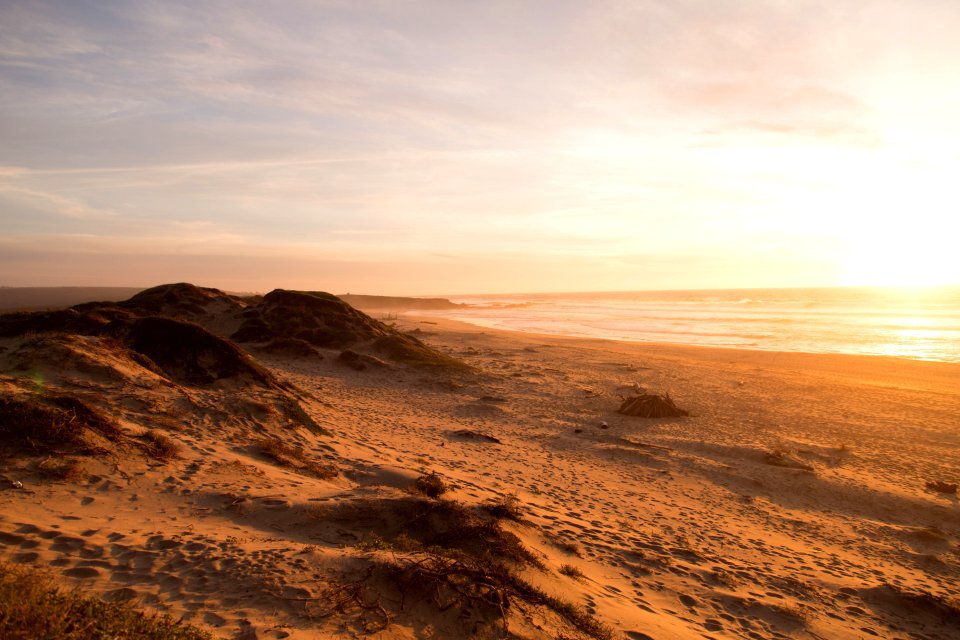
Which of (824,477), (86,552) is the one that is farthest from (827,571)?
(86,552)

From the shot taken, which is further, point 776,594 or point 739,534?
point 739,534

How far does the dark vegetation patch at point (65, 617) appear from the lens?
10.2 ft

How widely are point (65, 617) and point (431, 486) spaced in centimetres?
525

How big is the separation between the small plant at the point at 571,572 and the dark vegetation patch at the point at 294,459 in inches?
162

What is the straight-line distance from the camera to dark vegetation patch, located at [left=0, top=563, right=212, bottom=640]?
122 inches

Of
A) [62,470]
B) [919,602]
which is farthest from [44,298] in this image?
[919,602]

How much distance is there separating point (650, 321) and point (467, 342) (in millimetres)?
27219

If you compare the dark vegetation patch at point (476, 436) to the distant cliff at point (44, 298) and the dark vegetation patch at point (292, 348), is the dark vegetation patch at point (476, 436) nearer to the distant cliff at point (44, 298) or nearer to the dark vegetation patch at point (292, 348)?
the dark vegetation patch at point (292, 348)

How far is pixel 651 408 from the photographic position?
16.2m

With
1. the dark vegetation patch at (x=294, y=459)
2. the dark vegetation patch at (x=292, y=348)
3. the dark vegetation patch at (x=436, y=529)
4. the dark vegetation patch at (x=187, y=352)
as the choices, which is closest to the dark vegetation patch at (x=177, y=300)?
the dark vegetation patch at (x=292, y=348)

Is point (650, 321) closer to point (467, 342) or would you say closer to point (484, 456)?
point (467, 342)

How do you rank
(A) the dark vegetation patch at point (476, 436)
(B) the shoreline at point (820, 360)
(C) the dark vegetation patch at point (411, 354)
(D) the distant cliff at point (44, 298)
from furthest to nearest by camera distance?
(D) the distant cliff at point (44, 298) < (B) the shoreline at point (820, 360) < (C) the dark vegetation patch at point (411, 354) < (A) the dark vegetation patch at point (476, 436)

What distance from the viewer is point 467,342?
35094 mm

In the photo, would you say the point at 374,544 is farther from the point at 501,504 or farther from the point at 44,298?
the point at 44,298
